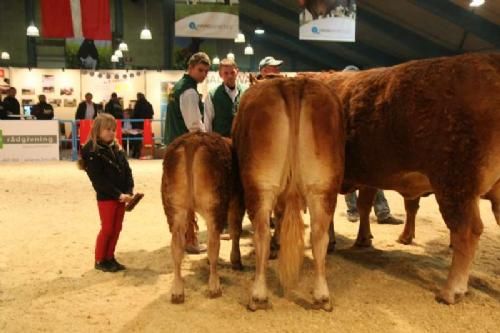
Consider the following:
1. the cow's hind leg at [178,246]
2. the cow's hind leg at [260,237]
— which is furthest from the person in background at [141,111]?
the cow's hind leg at [260,237]

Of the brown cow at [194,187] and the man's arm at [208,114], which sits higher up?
the man's arm at [208,114]

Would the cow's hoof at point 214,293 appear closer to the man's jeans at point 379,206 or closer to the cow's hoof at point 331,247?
the cow's hoof at point 331,247

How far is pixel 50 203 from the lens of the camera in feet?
25.7

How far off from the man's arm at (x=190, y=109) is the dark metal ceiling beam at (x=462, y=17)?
12124 millimetres

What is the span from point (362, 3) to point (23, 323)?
1673 centimetres

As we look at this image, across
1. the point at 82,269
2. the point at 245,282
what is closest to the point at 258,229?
the point at 245,282

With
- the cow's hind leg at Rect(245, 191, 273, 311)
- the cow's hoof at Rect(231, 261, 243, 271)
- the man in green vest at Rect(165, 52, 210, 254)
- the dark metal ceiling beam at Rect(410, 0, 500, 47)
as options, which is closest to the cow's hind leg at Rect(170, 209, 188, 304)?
the cow's hind leg at Rect(245, 191, 273, 311)

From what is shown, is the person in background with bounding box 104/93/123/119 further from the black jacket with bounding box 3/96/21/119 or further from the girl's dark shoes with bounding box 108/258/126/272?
the girl's dark shoes with bounding box 108/258/126/272

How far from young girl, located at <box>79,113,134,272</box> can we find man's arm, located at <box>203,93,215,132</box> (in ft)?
3.84

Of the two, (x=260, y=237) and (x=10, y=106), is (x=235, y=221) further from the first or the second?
(x=10, y=106)

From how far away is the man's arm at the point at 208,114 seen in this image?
5.53 meters

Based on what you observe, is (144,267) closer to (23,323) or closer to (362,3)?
(23,323)

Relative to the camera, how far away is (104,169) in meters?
4.48

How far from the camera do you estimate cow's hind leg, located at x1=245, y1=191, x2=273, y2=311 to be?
12.0ft
